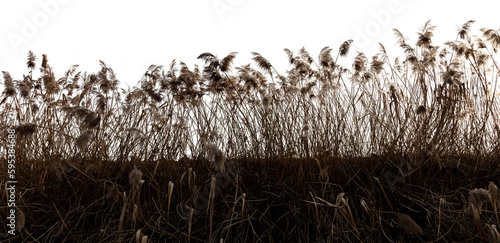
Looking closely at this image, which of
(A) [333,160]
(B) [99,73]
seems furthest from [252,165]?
(B) [99,73]

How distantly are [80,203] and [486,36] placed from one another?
385 cm

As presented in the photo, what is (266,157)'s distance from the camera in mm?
2691

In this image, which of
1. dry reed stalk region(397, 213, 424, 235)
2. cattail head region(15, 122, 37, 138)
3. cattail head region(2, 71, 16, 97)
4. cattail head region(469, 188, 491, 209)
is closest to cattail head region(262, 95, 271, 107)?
dry reed stalk region(397, 213, 424, 235)

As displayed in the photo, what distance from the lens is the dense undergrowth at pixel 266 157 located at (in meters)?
2.26

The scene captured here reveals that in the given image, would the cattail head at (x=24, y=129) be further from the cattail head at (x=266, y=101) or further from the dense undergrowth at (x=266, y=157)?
the cattail head at (x=266, y=101)

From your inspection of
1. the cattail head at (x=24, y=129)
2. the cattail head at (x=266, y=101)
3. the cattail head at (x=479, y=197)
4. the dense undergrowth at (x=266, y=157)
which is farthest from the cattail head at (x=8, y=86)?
the cattail head at (x=479, y=197)

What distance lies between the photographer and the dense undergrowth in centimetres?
226

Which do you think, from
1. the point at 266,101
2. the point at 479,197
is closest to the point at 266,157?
the point at 266,101

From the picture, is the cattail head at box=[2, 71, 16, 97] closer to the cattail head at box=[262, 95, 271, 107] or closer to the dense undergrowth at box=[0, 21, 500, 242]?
the dense undergrowth at box=[0, 21, 500, 242]

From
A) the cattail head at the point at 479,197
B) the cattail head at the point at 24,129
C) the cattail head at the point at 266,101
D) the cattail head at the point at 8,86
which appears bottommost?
the cattail head at the point at 479,197

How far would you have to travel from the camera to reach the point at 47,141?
3.43 meters

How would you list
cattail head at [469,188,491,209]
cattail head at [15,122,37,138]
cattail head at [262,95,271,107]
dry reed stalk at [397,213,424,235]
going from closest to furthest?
1. cattail head at [469,188,491,209]
2. dry reed stalk at [397,213,424,235]
3. cattail head at [15,122,37,138]
4. cattail head at [262,95,271,107]

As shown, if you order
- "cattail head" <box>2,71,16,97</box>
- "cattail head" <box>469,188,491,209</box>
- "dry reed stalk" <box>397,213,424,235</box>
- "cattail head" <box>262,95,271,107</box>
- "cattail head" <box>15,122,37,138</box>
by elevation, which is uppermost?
"cattail head" <box>2,71,16,97</box>

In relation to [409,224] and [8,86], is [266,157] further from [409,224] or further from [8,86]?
[8,86]
